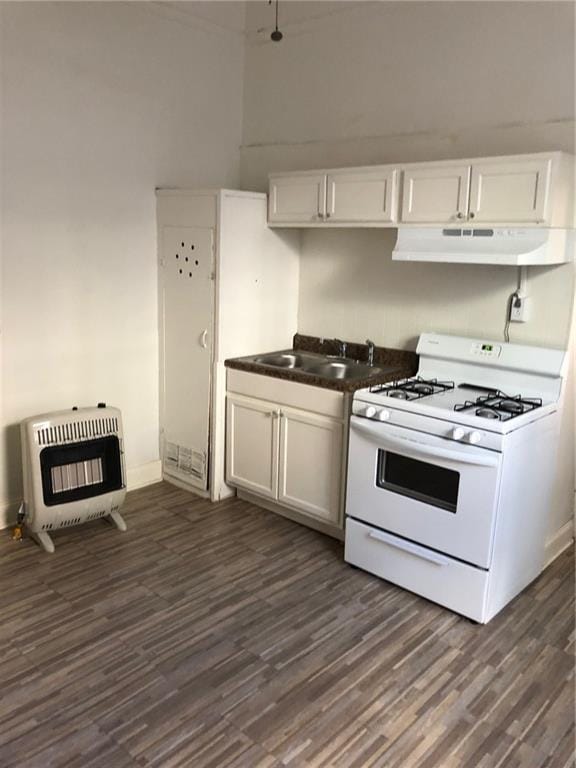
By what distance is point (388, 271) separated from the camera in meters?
3.80

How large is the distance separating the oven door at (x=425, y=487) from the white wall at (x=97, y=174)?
1.64 m

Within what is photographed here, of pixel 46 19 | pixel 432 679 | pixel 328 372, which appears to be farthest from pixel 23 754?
pixel 46 19

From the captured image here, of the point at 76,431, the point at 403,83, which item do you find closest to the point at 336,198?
the point at 403,83

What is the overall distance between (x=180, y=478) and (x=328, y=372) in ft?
3.83

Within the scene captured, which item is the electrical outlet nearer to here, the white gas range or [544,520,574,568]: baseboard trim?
the white gas range

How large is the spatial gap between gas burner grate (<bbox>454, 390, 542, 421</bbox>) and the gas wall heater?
1840 mm

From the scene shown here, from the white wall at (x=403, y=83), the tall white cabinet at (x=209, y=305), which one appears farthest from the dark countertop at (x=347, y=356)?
the white wall at (x=403, y=83)

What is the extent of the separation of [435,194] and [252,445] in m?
1.69

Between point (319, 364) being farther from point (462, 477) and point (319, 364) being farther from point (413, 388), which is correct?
point (462, 477)

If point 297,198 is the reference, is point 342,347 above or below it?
below

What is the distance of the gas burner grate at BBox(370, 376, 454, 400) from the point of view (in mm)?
3137

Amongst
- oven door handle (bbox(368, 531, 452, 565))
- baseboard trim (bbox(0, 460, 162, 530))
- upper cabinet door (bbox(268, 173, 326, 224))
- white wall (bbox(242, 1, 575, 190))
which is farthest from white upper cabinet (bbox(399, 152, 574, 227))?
baseboard trim (bbox(0, 460, 162, 530))

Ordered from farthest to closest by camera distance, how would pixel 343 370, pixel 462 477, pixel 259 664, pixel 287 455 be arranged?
pixel 343 370
pixel 287 455
pixel 462 477
pixel 259 664

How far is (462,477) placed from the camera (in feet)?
9.05
